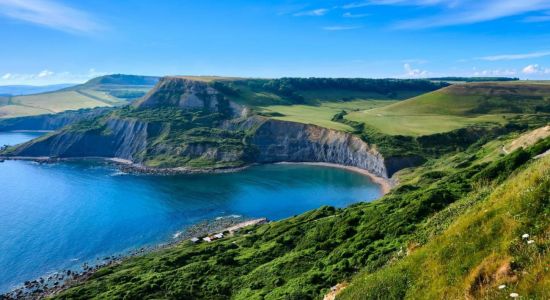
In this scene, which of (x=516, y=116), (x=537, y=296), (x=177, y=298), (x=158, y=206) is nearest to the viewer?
(x=537, y=296)

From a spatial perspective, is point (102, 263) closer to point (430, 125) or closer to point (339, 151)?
point (339, 151)

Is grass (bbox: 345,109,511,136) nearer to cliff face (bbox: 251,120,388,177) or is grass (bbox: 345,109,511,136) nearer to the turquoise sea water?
cliff face (bbox: 251,120,388,177)

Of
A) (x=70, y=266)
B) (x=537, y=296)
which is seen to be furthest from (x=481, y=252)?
(x=70, y=266)

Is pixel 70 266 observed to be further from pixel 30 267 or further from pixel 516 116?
pixel 516 116

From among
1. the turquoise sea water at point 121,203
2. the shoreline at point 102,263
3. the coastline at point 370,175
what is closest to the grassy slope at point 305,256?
the shoreline at point 102,263

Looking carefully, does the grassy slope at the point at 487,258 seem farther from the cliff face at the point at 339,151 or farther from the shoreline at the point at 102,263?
the cliff face at the point at 339,151

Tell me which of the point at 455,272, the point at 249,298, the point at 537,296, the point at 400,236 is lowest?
the point at 249,298
